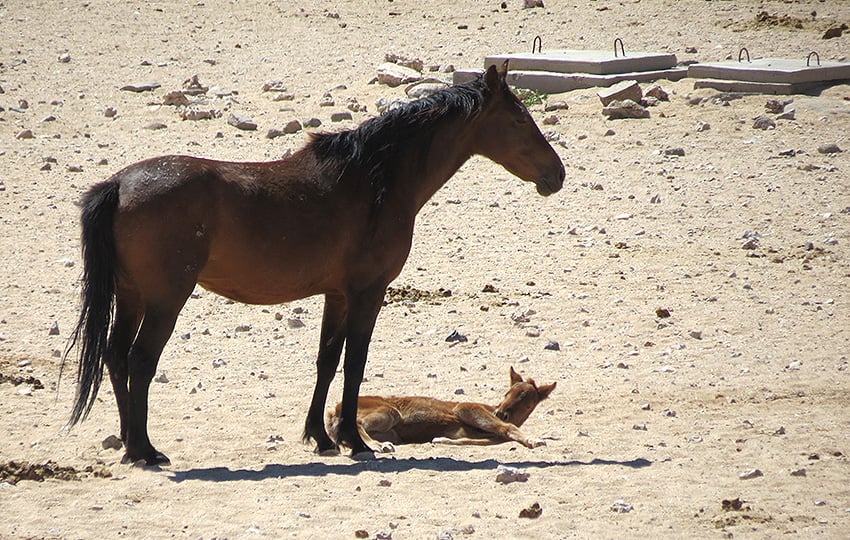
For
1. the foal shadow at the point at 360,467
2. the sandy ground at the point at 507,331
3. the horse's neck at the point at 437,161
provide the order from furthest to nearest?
the horse's neck at the point at 437,161, the foal shadow at the point at 360,467, the sandy ground at the point at 507,331

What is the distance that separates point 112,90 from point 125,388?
465 inches

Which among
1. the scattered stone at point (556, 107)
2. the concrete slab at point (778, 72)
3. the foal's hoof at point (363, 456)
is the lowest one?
the foal's hoof at point (363, 456)

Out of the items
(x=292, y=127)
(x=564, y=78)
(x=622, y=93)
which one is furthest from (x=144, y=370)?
(x=564, y=78)

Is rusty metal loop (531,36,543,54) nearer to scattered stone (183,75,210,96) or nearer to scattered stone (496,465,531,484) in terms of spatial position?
Result: scattered stone (183,75,210,96)

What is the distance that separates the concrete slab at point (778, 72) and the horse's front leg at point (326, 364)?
1009 centimetres

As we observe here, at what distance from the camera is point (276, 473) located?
6.72 m

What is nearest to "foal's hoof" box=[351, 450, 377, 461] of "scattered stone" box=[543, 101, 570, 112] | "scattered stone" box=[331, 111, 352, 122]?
"scattered stone" box=[331, 111, 352, 122]

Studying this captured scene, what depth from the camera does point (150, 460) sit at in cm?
675

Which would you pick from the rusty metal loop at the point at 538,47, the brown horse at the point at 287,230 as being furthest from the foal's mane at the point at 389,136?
the rusty metal loop at the point at 538,47

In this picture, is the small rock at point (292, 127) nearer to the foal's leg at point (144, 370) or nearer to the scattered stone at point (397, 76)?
the scattered stone at point (397, 76)

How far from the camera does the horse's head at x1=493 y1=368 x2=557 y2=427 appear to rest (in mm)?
7785

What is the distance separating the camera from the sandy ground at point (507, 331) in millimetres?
6098

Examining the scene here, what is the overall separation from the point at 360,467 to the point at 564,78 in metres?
10.8

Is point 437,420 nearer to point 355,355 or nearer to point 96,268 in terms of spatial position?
point 355,355
